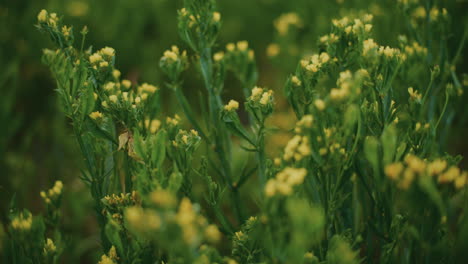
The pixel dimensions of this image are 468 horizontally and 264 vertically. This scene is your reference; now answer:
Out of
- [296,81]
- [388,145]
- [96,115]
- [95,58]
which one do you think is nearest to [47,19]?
[95,58]

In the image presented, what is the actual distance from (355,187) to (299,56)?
1435mm

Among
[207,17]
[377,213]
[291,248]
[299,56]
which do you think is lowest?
[291,248]

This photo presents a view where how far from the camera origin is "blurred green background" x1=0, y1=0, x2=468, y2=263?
2500mm

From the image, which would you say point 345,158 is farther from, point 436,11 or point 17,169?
point 17,169

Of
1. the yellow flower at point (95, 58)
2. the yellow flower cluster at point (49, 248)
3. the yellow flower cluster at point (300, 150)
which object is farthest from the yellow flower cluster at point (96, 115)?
the yellow flower cluster at point (300, 150)

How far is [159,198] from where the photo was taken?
0.91 metres

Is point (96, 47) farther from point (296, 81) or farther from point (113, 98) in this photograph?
point (296, 81)

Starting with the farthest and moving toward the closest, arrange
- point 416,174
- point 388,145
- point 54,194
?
point 54,194 < point 388,145 < point 416,174

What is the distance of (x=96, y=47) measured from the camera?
3.34 metres

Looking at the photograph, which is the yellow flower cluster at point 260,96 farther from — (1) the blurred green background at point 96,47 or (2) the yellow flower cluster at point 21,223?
(1) the blurred green background at point 96,47

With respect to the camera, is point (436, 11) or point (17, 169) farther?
point (17, 169)

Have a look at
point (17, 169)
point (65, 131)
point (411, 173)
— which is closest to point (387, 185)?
point (411, 173)

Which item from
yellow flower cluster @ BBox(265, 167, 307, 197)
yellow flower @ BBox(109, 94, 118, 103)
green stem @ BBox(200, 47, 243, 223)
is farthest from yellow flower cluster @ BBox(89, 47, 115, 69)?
yellow flower cluster @ BBox(265, 167, 307, 197)

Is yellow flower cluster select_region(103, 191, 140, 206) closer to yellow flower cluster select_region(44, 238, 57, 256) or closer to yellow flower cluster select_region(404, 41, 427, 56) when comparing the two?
yellow flower cluster select_region(44, 238, 57, 256)
